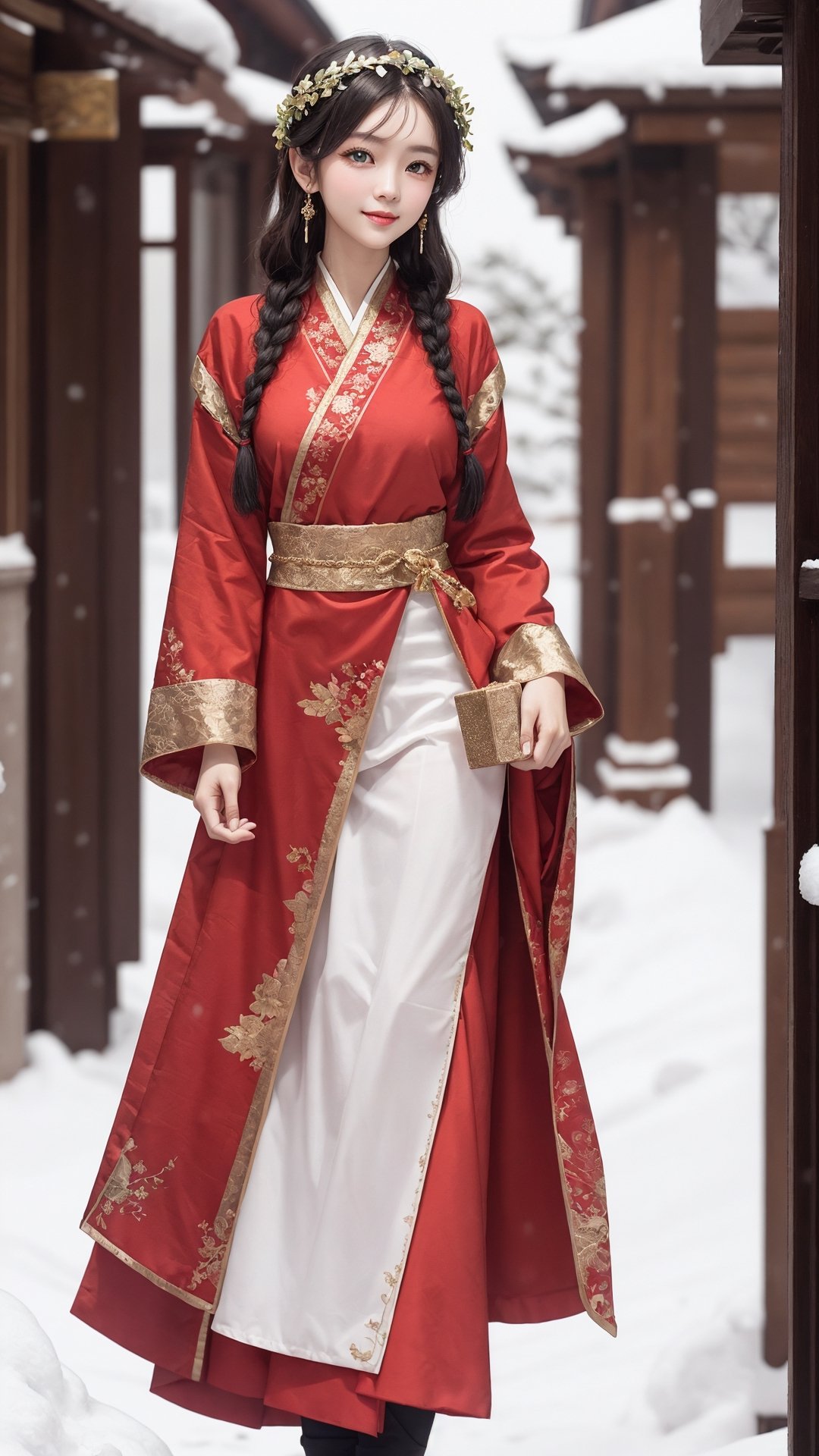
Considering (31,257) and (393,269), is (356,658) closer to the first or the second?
(393,269)

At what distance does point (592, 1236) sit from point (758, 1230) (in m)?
1.78

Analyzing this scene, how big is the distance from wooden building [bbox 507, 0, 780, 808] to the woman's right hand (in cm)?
440

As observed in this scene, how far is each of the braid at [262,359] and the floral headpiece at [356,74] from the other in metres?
0.17

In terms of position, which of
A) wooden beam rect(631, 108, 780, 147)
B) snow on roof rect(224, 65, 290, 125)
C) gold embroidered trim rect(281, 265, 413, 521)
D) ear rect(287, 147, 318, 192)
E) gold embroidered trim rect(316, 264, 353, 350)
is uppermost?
snow on roof rect(224, 65, 290, 125)

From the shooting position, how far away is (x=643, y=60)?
5676mm

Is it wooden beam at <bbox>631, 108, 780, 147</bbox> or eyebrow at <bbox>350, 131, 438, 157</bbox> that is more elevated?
wooden beam at <bbox>631, 108, 780, 147</bbox>

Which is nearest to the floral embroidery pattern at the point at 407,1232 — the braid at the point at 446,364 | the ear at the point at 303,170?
the braid at the point at 446,364

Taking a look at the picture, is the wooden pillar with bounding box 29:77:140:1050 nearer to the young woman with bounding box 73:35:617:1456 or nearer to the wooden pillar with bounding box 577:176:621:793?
the young woman with bounding box 73:35:617:1456

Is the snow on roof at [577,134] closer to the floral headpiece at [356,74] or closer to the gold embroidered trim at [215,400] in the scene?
the floral headpiece at [356,74]

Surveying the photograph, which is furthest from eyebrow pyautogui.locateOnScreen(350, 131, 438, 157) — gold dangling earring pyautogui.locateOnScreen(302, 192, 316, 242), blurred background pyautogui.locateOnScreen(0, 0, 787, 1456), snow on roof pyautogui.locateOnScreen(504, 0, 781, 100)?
snow on roof pyautogui.locateOnScreen(504, 0, 781, 100)

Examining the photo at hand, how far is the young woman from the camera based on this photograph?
6.28 feet

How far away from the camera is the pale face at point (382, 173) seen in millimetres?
1890

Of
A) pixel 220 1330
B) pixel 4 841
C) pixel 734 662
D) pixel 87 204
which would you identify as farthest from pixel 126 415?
pixel 734 662

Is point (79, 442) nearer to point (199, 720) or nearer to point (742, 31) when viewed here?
point (199, 720)
